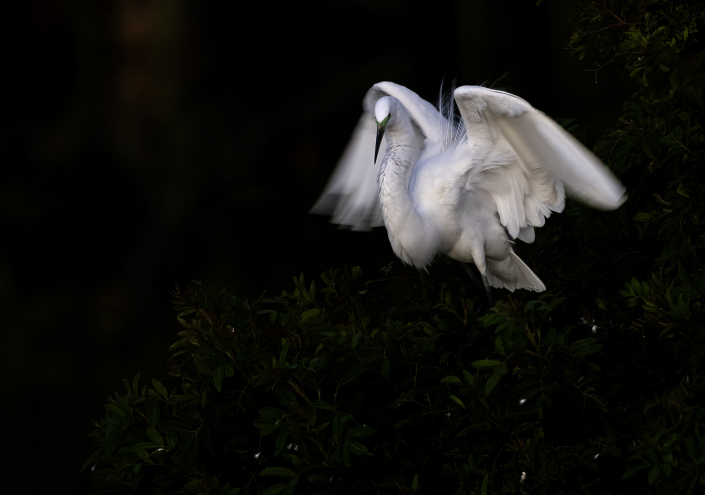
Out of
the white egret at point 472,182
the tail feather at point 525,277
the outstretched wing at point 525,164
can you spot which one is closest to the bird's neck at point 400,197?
the white egret at point 472,182

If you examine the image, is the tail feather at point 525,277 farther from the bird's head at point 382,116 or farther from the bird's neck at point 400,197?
the bird's head at point 382,116

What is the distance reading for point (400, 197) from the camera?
155 cm

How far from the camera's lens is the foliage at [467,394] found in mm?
986

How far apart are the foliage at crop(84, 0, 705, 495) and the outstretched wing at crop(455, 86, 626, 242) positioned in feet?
0.38

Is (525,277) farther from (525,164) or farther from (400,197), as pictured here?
(400,197)

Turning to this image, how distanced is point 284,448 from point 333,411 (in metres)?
0.09

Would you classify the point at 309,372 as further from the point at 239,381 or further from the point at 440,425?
the point at 440,425

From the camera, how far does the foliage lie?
3.23 ft

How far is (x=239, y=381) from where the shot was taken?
3.65 ft

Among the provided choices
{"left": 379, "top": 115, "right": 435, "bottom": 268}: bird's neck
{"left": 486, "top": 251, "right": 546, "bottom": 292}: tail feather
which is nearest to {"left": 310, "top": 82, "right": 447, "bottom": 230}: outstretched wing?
{"left": 379, "top": 115, "right": 435, "bottom": 268}: bird's neck

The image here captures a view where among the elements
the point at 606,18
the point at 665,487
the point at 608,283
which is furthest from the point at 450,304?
the point at 606,18

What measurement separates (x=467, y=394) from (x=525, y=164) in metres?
0.72

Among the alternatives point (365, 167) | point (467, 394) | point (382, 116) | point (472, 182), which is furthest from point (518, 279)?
point (467, 394)

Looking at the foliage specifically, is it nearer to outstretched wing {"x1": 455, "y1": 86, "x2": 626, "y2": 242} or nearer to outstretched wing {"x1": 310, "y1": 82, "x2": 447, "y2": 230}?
outstretched wing {"x1": 455, "y1": 86, "x2": 626, "y2": 242}
